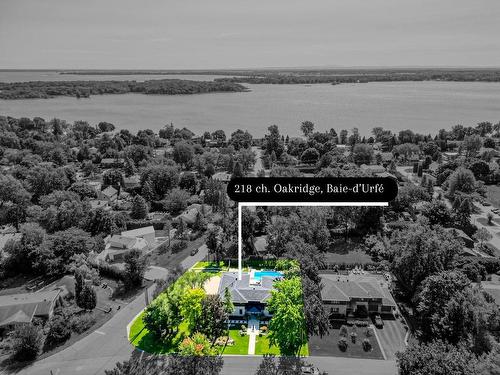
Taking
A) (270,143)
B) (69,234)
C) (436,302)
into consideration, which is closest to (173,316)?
(69,234)

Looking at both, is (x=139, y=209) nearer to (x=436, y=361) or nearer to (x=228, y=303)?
(x=228, y=303)

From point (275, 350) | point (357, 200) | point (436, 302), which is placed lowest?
point (275, 350)

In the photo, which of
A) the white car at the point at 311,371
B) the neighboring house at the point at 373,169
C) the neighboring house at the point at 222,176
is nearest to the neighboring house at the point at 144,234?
the neighboring house at the point at 222,176

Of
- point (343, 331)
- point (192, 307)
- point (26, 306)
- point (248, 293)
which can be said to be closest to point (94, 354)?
point (192, 307)

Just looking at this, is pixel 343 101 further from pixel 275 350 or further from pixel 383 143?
pixel 275 350

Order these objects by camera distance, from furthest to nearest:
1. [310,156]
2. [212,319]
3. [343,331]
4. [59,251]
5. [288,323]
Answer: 1. [310,156]
2. [59,251]
3. [343,331]
4. [212,319]
5. [288,323]

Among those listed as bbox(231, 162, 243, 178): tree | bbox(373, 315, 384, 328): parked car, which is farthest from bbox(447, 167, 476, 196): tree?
bbox(373, 315, 384, 328): parked car
